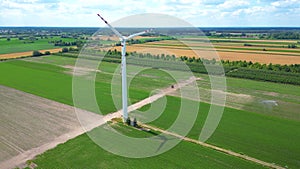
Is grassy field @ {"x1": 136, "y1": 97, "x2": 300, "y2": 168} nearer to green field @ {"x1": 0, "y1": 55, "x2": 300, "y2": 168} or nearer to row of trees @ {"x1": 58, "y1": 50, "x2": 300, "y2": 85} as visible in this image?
green field @ {"x1": 0, "y1": 55, "x2": 300, "y2": 168}

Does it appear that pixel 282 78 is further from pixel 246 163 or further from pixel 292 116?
pixel 246 163

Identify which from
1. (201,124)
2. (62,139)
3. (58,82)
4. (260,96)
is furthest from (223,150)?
(58,82)

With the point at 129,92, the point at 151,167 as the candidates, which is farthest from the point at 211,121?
the point at 129,92

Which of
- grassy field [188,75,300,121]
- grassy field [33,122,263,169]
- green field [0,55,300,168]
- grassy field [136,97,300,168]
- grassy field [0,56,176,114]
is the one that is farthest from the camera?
grassy field [0,56,176,114]

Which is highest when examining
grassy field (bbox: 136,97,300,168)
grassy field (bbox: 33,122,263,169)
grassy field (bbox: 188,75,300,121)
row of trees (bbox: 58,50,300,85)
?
row of trees (bbox: 58,50,300,85)

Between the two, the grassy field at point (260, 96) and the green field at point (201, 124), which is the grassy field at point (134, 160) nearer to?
the green field at point (201, 124)

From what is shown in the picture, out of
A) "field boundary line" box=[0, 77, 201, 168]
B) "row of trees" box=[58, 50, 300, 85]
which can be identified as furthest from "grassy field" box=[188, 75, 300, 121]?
"field boundary line" box=[0, 77, 201, 168]
